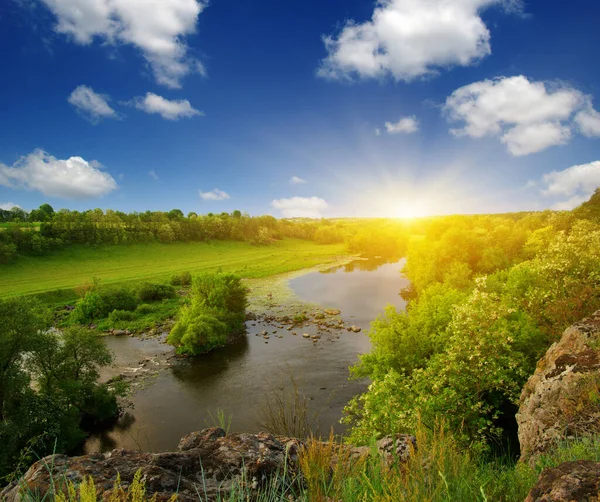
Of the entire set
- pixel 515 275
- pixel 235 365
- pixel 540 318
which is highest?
pixel 515 275

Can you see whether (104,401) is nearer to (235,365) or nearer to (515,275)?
(235,365)

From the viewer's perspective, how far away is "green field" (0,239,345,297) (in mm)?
62531

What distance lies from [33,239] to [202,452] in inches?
3585

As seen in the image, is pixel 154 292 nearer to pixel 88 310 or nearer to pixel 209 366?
pixel 88 310

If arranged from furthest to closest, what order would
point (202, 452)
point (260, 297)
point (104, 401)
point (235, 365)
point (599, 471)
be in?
point (260, 297) < point (235, 365) < point (104, 401) < point (202, 452) < point (599, 471)

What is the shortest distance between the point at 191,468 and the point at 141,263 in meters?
88.2

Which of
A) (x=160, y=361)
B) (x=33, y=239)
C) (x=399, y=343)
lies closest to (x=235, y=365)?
(x=160, y=361)

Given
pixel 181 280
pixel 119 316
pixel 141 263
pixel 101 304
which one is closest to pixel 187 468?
pixel 119 316

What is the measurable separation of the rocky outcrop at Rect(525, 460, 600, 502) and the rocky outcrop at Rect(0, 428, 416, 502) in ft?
4.28

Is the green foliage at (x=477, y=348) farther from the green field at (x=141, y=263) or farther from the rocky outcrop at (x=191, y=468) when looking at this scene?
the green field at (x=141, y=263)

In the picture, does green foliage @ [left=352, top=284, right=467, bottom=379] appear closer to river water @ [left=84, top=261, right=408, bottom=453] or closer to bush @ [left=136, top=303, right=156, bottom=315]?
river water @ [left=84, top=261, right=408, bottom=453]

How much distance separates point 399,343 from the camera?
A: 20984 mm

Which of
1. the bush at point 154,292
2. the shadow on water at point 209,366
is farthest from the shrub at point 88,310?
the shadow on water at point 209,366

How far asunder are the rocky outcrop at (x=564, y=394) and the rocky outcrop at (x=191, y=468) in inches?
244
